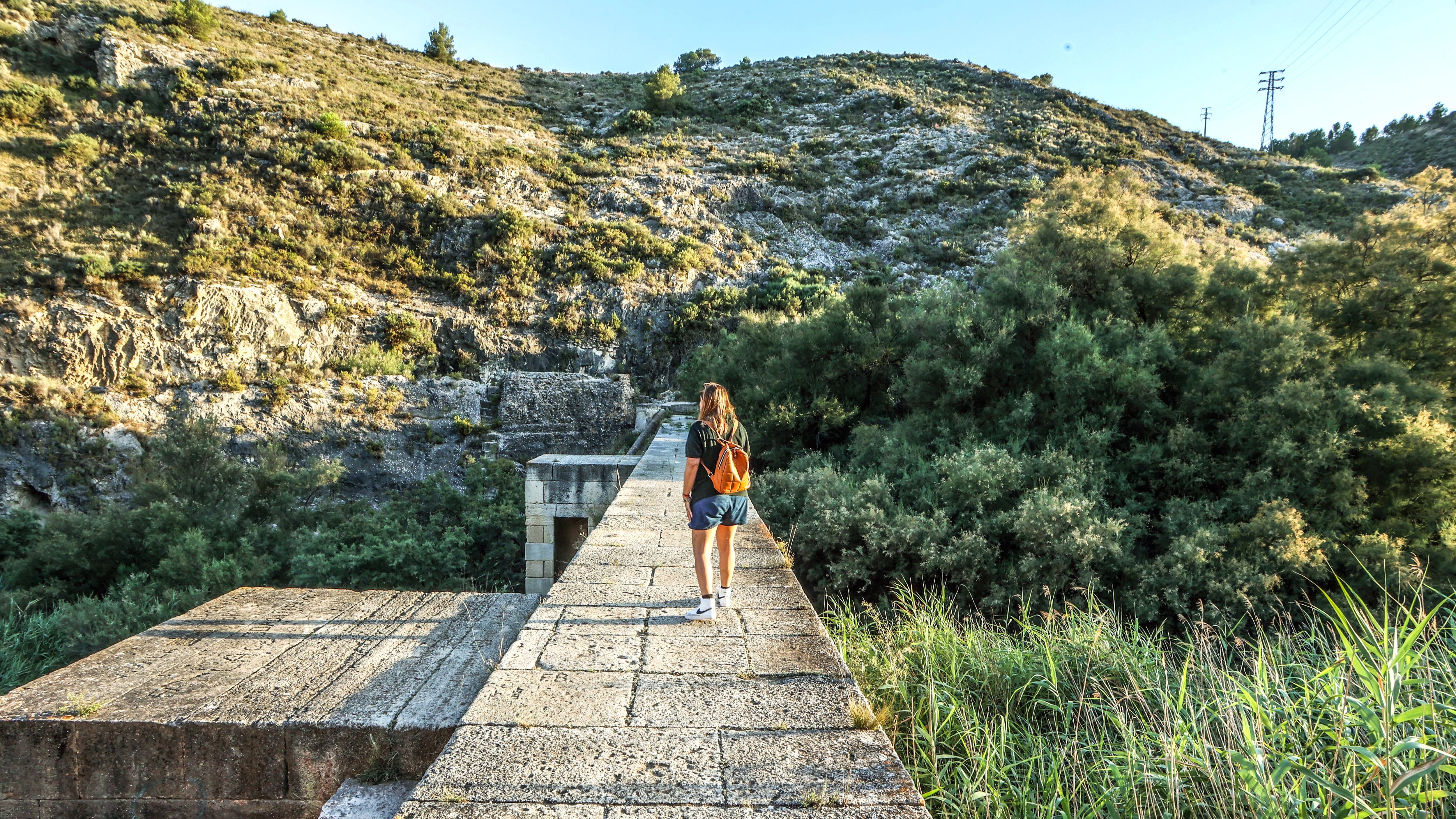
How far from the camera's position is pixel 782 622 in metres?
3.05

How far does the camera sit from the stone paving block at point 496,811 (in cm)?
163

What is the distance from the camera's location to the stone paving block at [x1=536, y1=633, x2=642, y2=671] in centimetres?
255

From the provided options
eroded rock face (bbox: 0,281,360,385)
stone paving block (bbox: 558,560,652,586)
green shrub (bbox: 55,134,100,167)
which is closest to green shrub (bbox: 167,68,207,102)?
green shrub (bbox: 55,134,100,167)

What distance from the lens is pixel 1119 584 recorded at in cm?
587

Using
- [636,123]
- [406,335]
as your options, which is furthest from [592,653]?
[636,123]

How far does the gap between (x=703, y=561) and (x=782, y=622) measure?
513mm

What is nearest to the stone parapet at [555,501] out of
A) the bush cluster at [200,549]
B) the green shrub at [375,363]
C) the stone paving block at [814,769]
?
the bush cluster at [200,549]

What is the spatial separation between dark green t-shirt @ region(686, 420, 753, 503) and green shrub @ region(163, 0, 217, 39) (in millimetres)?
37008

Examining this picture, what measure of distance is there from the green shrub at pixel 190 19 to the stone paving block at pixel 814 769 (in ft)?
126

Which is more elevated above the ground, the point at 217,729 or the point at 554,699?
the point at 554,699

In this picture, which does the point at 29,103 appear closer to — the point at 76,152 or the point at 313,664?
the point at 76,152

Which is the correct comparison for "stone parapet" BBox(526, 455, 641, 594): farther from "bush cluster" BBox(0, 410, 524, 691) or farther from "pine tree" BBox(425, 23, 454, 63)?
"pine tree" BBox(425, 23, 454, 63)

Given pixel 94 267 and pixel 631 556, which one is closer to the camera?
pixel 631 556

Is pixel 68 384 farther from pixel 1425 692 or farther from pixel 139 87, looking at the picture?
pixel 1425 692
